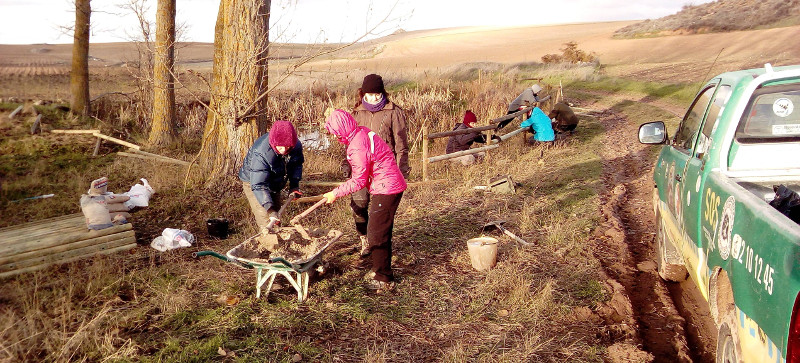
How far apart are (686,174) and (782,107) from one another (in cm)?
74

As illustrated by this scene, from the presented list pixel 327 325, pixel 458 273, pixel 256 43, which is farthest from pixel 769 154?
pixel 256 43

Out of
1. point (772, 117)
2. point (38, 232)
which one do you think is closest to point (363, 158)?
point (772, 117)

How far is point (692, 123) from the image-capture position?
479 centimetres

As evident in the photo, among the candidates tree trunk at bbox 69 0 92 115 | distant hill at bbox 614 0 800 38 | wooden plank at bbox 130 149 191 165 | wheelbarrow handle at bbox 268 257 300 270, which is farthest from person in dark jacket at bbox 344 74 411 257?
distant hill at bbox 614 0 800 38

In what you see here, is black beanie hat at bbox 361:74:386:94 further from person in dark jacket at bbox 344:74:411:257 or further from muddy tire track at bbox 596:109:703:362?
muddy tire track at bbox 596:109:703:362

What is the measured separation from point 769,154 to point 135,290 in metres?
4.94

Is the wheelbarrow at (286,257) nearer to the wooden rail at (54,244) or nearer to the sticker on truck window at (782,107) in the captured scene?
the wooden rail at (54,244)

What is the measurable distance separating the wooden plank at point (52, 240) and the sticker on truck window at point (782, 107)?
6.18 metres

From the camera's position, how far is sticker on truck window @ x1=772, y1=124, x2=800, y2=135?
3.76 metres

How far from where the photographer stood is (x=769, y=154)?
3.65 metres

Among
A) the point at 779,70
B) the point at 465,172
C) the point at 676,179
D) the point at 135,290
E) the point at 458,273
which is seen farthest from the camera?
the point at 465,172

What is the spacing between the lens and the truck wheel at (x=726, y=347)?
9.30 feet

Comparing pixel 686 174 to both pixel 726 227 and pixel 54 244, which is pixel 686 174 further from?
pixel 54 244

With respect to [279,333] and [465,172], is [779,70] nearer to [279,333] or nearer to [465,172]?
[279,333]
